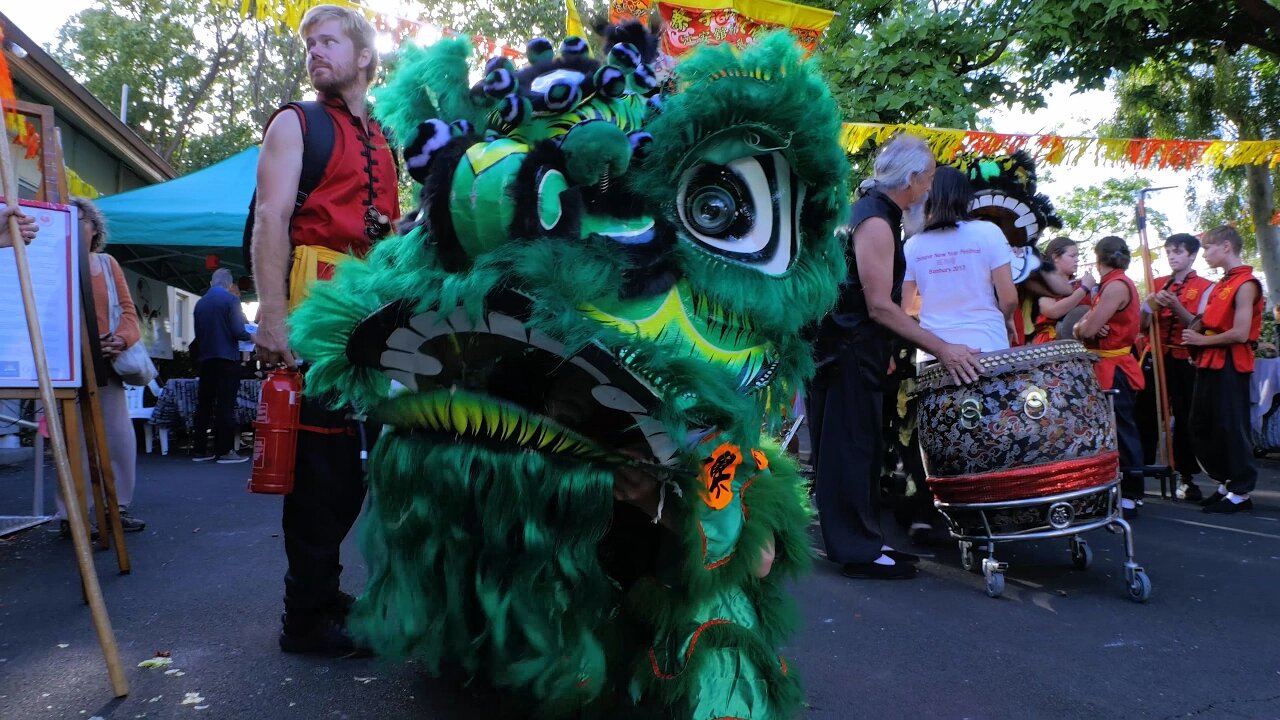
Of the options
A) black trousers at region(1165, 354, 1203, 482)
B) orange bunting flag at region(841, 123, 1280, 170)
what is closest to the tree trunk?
orange bunting flag at region(841, 123, 1280, 170)

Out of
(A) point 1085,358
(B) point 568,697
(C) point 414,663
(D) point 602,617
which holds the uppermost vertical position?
(A) point 1085,358

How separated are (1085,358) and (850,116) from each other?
6822 millimetres

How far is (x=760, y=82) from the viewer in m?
1.54

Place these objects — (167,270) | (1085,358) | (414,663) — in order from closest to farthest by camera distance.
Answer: (414,663) < (1085,358) < (167,270)

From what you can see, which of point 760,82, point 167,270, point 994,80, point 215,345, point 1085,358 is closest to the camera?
point 760,82

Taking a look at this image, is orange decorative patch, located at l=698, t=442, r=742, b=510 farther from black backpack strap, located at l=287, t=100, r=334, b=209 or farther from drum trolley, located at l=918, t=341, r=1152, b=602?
drum trolley, located at l=918, t=341, r=1152, b=602

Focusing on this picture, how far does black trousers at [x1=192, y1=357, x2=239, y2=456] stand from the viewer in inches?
309

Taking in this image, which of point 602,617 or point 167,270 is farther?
point 167,270

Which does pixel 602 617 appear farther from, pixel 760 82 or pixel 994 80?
pixel 994 80

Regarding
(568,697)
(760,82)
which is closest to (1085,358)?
(760,82)

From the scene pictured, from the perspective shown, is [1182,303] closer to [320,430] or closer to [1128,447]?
[1128,447]

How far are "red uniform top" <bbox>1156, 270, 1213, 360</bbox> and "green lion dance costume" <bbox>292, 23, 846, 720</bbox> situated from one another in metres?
5.66

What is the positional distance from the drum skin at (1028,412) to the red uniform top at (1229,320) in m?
3.29

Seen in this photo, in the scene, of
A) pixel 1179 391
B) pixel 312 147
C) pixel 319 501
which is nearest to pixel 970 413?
pixel 319 501
